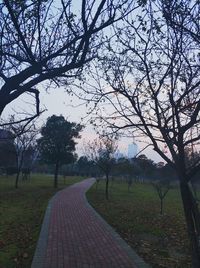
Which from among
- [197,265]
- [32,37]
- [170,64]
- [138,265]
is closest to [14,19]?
[32,37]

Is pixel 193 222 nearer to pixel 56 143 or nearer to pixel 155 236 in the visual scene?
pixel 155 236

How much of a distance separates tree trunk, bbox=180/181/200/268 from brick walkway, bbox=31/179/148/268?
6.59ft

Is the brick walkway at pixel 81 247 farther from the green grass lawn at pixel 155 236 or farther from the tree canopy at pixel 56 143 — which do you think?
the tree canopy at pixel 56 143

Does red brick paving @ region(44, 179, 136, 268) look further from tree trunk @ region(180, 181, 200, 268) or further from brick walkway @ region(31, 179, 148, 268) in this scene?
tree trunk @ region(180, 181, 200, 268)

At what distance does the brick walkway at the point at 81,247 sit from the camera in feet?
28.1

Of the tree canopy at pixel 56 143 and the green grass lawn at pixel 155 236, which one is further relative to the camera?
the tree canopy at pixel 56 143

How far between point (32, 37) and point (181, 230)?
9.62 metres

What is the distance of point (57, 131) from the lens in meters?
42.9

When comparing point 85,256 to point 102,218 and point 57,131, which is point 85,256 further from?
point 57,131

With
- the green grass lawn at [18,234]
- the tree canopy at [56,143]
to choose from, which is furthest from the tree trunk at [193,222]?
the tree canopy at [56,143]

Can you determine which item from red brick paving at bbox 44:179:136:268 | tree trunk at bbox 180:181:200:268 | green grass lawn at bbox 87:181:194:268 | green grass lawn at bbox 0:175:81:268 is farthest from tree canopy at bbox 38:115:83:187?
tree trunk at bbox 180:181:200:268

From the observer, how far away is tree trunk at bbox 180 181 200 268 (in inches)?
264

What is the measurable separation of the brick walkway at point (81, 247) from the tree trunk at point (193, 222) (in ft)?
6.59

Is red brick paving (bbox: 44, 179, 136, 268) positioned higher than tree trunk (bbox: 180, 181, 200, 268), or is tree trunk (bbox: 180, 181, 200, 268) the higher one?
tree trunk (bbox: 180, 181, 200, 268)
